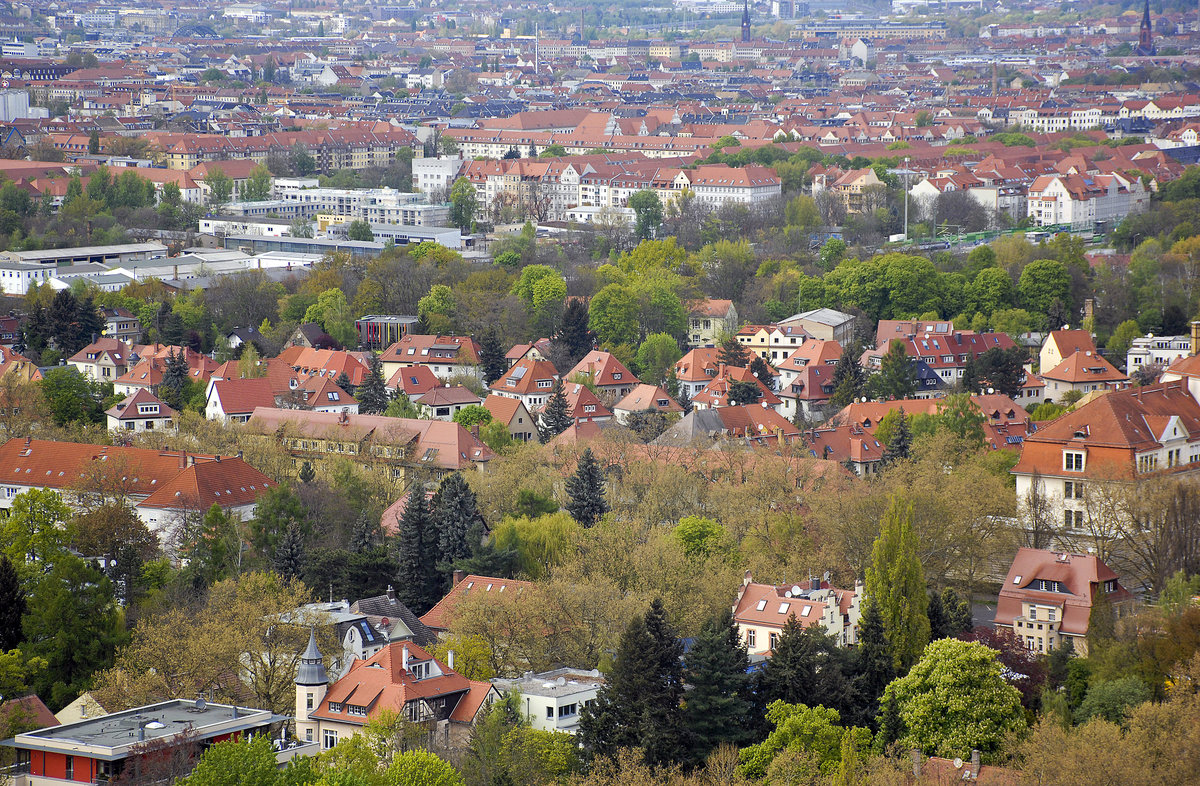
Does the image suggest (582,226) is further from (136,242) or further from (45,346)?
(45,346)

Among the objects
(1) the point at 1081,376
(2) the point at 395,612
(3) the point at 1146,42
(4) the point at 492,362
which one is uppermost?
(3) the point at 1146,42

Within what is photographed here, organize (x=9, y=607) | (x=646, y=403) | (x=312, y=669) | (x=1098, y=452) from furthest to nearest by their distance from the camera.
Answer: (x=646, y=403)
(x=1098, y=452)
(x=9, y=607)
(x=312, y=669)

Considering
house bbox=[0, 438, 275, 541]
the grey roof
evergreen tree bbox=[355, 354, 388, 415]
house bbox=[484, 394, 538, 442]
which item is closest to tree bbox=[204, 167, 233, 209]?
evergreen tree bbox=[355, 354, 388, 415]

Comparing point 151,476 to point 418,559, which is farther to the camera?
point 151,476

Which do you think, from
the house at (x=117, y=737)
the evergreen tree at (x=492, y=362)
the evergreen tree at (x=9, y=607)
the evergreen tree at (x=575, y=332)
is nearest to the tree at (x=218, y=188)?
the evergreen tree at (x=575, y=332)

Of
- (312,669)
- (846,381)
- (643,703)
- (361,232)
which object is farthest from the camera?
(361,232)

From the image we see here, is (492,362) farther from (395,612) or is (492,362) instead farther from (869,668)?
(869,668)

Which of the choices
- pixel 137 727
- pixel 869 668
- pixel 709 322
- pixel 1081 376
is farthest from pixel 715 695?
pixel 709 322

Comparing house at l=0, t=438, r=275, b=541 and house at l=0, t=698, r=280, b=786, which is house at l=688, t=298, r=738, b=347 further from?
house at l=0, t=698, r=280, b=786
